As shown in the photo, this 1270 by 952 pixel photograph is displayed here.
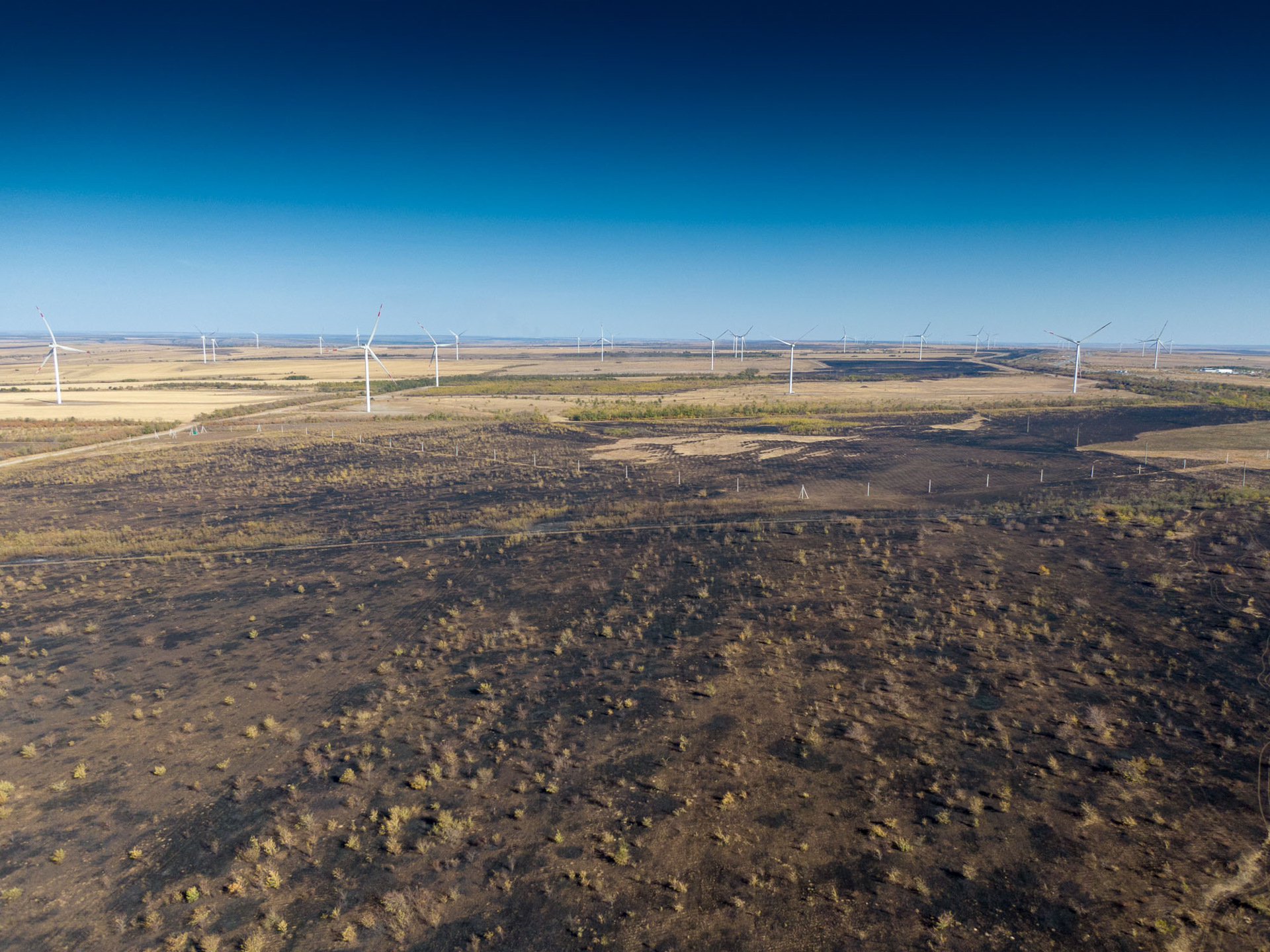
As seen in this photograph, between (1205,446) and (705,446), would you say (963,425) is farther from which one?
(705,446)

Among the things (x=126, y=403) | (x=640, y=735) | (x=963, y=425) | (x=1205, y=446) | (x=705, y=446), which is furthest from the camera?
(x=126, y=403)

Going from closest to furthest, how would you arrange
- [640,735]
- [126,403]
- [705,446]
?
[640,735], [705,446], [126,403]

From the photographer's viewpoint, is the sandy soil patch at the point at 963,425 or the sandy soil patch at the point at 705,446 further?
the sandy soil patch at the point at 963,425

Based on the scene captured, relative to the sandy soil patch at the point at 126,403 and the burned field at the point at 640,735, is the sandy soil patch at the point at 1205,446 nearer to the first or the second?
the burned field at the point at 640,735

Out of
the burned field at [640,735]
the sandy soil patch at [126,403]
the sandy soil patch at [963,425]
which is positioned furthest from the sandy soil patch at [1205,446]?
the sandy soil patch at [126,403]

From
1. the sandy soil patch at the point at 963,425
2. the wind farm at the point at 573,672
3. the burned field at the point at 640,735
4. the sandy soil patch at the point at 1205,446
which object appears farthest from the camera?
the sandy soil patch at the point at 963,425

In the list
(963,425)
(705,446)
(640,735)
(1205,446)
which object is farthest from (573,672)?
(963,425)

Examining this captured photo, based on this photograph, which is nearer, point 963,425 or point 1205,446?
point 1205,446

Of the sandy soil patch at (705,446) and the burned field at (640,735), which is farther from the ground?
the sandy soil patch at (705,446)

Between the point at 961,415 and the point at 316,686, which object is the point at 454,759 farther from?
the point at 961,415
